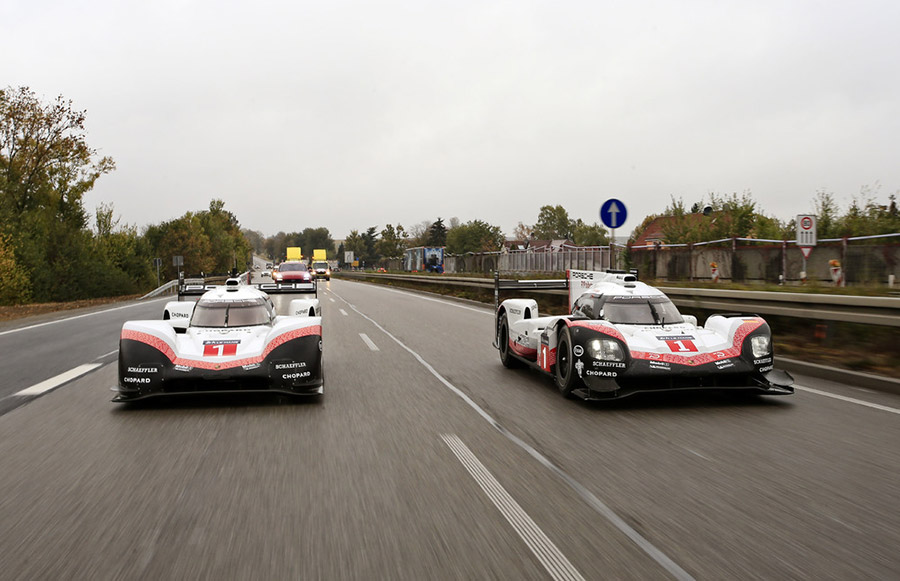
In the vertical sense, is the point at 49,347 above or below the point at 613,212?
below

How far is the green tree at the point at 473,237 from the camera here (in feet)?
431

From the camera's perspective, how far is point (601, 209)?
1639cm

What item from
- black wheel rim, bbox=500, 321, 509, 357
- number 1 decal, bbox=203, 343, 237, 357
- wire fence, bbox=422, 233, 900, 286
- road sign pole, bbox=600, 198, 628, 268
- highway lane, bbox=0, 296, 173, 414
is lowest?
highway lane, bbox=0, 296, 173, 414

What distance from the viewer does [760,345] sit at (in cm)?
666

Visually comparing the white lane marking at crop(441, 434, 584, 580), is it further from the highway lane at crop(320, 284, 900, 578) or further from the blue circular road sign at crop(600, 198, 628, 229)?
the blue circular road sign at crop(600, 198, 628, 229)

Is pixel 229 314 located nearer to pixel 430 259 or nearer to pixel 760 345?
pixel 760 345

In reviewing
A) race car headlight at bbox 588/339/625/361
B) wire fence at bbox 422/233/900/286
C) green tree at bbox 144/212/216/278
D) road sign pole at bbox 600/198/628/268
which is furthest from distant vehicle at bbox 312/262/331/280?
race car headlight at bbox 588/339/625/361

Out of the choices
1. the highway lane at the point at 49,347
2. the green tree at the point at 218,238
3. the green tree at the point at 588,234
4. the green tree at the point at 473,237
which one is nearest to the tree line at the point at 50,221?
the highway lane at the point at 49,347

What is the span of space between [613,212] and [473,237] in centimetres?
11622

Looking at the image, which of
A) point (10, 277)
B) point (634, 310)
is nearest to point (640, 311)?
point (634, 310)

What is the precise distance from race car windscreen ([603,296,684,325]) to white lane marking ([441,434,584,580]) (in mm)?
2887

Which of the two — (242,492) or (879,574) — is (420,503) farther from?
(879,574)

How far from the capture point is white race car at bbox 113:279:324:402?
6.65 metres

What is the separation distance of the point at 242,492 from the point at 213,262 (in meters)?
100
